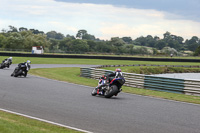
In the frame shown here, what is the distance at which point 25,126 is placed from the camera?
26.9 feet

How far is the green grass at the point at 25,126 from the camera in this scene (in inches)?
300

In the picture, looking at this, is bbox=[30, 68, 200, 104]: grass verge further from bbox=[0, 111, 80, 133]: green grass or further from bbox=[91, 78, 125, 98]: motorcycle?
bbox=[0, 111, 80, 133]: green grass

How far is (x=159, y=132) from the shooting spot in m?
8.30

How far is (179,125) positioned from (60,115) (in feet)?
11.1

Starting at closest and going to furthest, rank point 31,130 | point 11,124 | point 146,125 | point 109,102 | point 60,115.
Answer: point 31,130 → point 11,124 → point 146,125 → point 60,115 → point 109,102

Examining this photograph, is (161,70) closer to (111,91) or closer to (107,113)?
(111,91)

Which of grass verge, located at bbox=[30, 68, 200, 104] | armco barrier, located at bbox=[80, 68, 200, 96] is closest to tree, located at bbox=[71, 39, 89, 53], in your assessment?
grass verge, located at bbox=[30, 68, 200, 104]

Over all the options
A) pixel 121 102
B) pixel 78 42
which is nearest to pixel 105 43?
pixel 78 42

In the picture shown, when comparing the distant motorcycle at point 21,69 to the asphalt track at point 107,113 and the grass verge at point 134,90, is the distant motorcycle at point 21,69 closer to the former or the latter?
the grass verge at point 134,90

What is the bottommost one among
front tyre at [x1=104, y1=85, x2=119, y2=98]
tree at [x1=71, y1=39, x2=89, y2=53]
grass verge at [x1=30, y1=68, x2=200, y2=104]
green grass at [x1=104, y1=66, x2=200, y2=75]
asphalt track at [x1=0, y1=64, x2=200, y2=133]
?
green grass at [x1=104, y1=66, x2=200, y2=75]

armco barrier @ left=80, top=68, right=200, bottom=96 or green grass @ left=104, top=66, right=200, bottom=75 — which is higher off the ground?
armco barrier @ left=80, top=68, right=200, bottom=96

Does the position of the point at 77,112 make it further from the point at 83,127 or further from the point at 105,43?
the point at 105,43

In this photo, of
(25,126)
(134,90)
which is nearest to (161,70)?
(134,90)

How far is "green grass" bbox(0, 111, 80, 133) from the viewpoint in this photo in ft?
25.0
